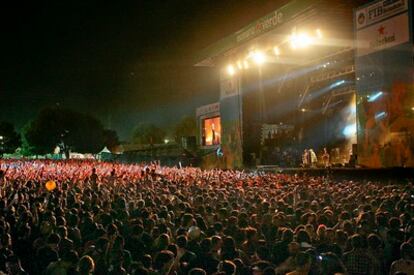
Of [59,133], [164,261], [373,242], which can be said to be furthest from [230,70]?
[59,133]

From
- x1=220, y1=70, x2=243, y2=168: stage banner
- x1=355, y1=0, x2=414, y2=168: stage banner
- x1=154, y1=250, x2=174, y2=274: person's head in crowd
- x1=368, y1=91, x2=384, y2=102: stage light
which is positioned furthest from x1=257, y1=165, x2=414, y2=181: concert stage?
x1=154, y1=250, x2=174, y2=274: person's head in crowd

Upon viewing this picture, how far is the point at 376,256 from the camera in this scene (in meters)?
6.38

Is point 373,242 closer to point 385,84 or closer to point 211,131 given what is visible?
point 385,84

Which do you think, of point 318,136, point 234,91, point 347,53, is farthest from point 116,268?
point 318,136

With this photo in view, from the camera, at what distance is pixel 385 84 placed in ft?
59.5

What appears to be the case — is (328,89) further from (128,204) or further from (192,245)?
(192,245)

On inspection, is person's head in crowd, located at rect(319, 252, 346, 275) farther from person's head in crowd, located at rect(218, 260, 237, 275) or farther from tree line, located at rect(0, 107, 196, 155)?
tree line, located at rect(0, 107, 196, 155)

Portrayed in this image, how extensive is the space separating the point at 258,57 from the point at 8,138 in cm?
5364

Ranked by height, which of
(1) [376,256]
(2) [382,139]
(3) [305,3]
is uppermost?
(3) [305,3]

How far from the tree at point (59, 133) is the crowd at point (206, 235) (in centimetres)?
5736

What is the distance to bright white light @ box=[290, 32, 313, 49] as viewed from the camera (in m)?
22.9

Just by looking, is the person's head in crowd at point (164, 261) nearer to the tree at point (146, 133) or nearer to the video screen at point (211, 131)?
the video screen at point (211, 131)

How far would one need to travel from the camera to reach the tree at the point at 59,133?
Answer: 218 ft

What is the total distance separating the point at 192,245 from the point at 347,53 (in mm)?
21098
